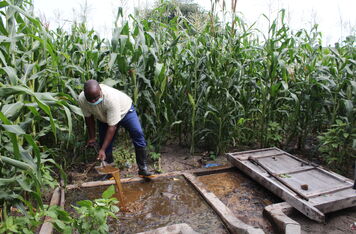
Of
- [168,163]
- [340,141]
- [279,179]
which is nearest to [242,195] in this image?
[279,179]

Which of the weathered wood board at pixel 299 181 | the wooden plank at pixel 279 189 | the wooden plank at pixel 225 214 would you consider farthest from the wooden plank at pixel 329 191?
the wooden plank at pixel 225 214

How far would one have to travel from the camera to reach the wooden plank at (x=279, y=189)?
2.19 metres

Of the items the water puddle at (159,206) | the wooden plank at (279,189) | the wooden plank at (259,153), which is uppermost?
the wooden plank at (259,153)

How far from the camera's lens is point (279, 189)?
2604mm

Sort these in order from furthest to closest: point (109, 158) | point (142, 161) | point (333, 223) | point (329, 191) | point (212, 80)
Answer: point (212, 80) < point (109, 158) < point (142, 161) < point (329, 191) < point (333, 223)

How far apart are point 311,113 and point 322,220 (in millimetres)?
1886

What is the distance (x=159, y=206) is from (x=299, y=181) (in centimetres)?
150

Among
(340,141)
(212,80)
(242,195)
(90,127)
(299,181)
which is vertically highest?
(212,80)

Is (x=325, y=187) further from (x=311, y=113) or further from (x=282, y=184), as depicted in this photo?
(x=311, y=113)

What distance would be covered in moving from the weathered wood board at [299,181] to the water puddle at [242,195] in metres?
0.12

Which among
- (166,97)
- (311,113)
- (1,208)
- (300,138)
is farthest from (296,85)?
(1,208)

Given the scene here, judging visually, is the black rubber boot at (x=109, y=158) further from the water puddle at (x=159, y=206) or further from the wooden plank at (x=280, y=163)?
the wooden plank at (x=280, y=163)

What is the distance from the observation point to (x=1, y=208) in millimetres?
1781

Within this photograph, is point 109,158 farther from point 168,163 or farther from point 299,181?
point 299,181
